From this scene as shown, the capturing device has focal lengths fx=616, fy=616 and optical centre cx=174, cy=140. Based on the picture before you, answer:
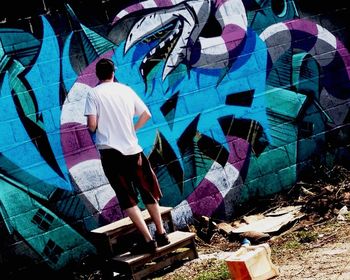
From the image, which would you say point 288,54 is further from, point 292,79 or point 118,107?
point 118,107

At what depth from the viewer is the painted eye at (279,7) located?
23.3 feet

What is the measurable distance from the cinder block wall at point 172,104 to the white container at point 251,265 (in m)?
1.88

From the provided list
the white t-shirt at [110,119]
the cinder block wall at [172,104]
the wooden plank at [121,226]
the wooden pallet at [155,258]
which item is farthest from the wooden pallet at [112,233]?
the white t-shirt at [110,119]

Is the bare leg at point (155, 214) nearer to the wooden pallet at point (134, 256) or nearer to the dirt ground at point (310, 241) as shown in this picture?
the wooden pallet at point (134, 256)

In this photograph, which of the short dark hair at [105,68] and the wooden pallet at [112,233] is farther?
the wooden pallet at [112,233]

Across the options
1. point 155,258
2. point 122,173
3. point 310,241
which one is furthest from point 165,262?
point 310,241

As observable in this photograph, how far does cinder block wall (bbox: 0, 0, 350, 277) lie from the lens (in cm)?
579

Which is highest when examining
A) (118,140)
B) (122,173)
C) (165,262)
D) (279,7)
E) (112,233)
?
(279,7)

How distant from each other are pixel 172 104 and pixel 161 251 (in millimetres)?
1828

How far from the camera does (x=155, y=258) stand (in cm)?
530

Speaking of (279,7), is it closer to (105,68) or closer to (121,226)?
(105,68)

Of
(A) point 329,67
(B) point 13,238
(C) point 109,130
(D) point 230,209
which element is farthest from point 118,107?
(A) point 329,67

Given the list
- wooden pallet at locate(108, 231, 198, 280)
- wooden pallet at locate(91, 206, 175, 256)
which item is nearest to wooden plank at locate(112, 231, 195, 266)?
wooden pallet at locate(108, 231, 198, 280)

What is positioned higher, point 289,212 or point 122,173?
point 122,173
